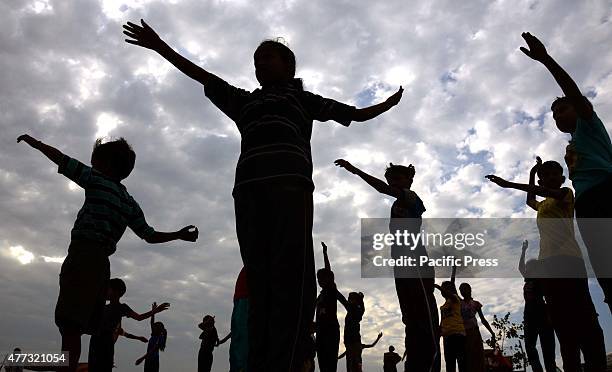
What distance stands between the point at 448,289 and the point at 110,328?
5955 mm

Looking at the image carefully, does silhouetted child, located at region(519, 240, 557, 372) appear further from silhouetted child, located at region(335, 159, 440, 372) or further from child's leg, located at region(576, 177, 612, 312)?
child's leg, located at region(576, 177, 612, 312)

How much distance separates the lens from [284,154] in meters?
2.32

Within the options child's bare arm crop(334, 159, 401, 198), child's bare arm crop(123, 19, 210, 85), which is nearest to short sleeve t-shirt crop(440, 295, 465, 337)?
child's bare arm crop(334, 159, 401, 198)

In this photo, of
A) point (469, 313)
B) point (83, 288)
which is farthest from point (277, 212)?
point (469, 313)

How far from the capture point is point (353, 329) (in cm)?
1045

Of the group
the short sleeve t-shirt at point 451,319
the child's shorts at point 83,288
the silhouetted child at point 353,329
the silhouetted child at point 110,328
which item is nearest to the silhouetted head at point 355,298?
the silhouetted child at point 353,329

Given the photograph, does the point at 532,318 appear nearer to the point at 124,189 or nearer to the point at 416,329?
the point at 416,329

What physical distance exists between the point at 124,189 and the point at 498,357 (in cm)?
1208

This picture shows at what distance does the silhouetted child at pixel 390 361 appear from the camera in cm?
1402

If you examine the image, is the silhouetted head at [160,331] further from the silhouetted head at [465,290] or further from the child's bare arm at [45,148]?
the child's bare arm at [45,148]

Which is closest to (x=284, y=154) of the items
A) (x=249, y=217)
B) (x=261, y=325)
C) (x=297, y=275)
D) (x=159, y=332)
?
(x=249, y=217)

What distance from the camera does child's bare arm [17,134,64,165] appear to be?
135 inches

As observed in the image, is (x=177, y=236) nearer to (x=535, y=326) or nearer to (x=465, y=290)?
(x=535, y=326)

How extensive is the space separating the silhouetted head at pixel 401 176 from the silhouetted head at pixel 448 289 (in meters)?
3.99
